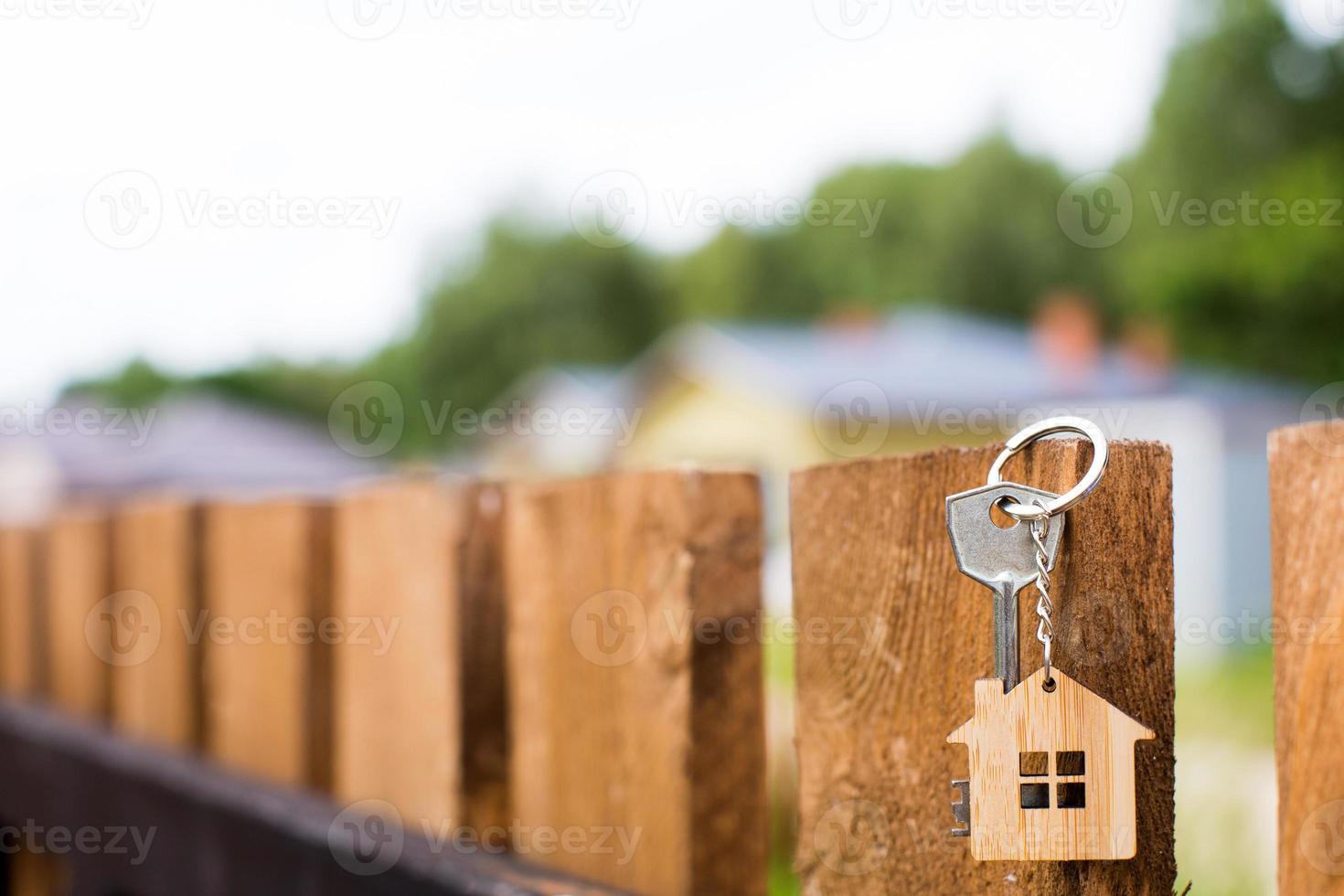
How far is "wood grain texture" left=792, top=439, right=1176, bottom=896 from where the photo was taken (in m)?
0.60

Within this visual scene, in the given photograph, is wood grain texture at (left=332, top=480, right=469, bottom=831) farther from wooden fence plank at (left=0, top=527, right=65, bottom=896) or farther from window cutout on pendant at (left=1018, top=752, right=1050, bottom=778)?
wooden fence plank at (left=0, top=527, right=65, bottom=896)

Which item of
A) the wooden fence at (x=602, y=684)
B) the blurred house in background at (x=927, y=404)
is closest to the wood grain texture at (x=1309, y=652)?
the wooden fence at (x=602, y=684)

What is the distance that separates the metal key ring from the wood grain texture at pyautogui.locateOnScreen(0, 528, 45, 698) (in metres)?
1.89

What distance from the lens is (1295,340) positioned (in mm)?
16234

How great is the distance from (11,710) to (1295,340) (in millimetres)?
17514

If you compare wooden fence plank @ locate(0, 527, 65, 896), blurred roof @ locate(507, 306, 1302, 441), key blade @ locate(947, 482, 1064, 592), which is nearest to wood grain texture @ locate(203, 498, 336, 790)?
wooden fence plank @ locate(0, 527, 65, 896)

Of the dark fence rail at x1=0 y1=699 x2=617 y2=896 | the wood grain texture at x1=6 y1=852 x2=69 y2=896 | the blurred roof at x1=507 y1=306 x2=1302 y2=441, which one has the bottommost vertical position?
the wood grain texture at x1=6 y1=852 x2=69 y2=896

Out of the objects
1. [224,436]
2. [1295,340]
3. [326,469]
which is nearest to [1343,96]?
[1295,340]

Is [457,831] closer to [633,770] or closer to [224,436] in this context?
[633,770]

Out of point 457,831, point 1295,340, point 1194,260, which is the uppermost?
point 1194,260

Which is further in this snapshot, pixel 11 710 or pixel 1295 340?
pixel 1295 340

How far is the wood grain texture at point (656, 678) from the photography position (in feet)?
2.79

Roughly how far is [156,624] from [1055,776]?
1.36m

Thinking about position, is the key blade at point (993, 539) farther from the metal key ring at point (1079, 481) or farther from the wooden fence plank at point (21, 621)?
the wooden fence plank at point (21, 621)
